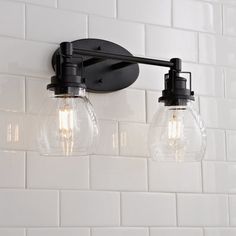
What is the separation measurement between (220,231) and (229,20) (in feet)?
1.84

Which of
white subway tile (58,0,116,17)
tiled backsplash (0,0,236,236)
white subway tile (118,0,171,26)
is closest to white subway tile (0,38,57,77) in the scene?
tiled backsplash (0,0,236,236)

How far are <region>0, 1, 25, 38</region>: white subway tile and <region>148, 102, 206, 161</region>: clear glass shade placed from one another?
355 millimetres

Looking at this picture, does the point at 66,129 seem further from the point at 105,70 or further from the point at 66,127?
the point at 105,70

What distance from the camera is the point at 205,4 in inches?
64.5

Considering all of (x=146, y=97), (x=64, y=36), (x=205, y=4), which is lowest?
(x=146, y=97)

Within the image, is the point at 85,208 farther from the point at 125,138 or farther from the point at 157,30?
the point at 157,30

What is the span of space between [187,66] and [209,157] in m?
0.24

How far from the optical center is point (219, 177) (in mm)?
1587

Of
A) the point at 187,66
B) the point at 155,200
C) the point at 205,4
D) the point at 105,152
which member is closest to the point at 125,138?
the point at 105,152

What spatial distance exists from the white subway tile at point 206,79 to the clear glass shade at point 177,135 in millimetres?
256

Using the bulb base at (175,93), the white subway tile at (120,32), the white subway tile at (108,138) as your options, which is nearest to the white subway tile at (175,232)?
the white subway tile at (108,138)

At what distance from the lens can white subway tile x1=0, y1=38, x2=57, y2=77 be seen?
4.37 feet

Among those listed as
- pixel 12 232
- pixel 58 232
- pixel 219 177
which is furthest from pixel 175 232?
pixel 12 232

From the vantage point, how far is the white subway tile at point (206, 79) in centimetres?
159
